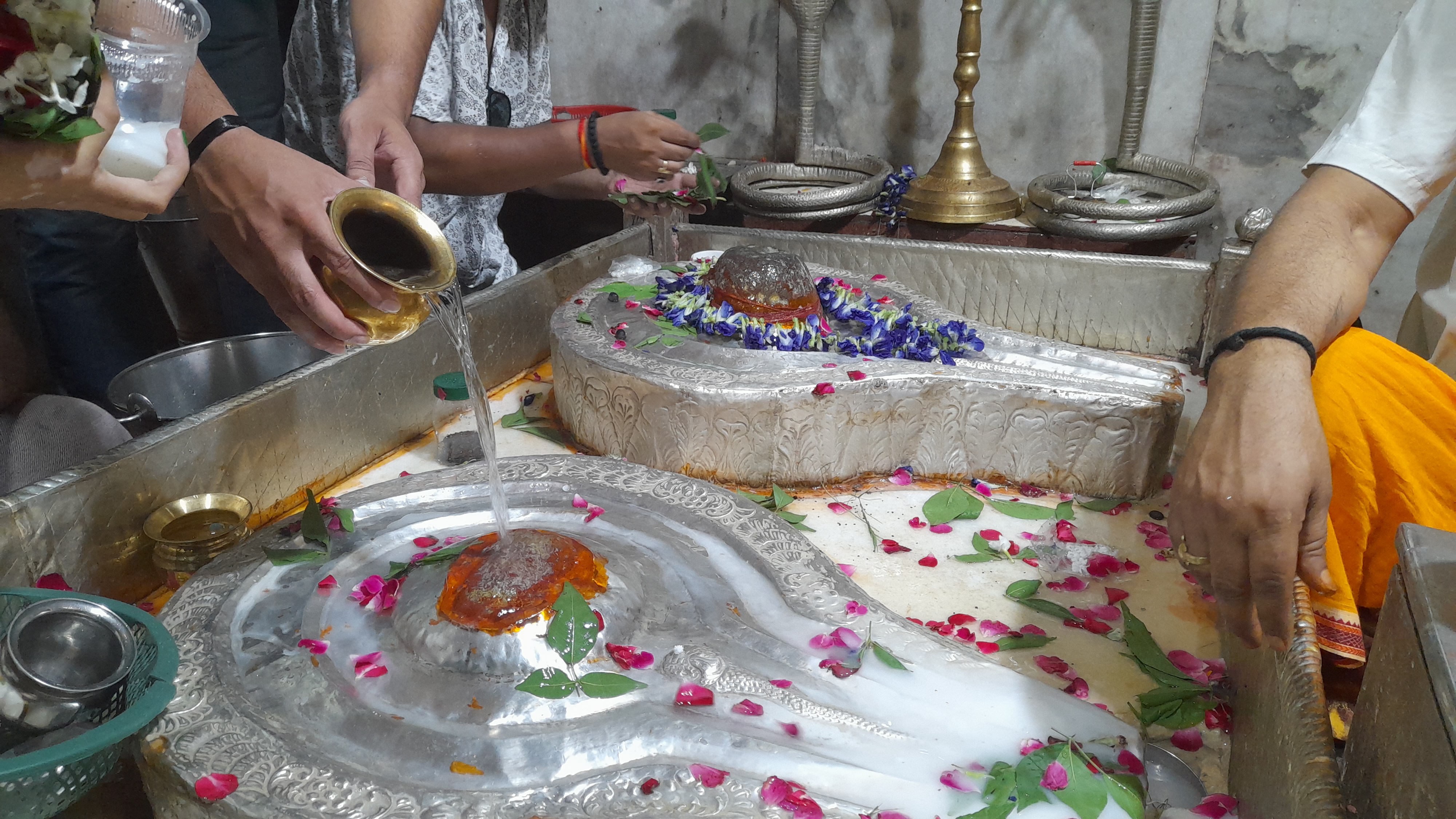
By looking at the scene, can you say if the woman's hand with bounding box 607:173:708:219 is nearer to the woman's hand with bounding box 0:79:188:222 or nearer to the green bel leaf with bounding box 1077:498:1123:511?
the green bel leaf with bounding box 1077:498:1123:511

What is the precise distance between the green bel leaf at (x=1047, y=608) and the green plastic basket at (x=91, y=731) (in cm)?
120

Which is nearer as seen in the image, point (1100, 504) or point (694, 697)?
A: point (694, 697)

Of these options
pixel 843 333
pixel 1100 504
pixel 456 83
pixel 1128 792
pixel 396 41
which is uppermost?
pixel 396 41

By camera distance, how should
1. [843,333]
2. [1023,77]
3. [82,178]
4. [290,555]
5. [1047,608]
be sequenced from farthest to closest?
[1023,77]
[843,333]
[1047,608]
[290,555]
[82,178]

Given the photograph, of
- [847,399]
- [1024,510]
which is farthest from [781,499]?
[1024,510]

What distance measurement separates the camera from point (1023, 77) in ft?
10.6

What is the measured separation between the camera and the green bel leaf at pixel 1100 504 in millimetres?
1796

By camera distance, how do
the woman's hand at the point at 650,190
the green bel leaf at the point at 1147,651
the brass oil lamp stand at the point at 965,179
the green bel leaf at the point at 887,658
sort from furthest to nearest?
the brass oil lamp stand at the point at 965,179, the woman's hand at the point at 650,190, the green bel leaf at the point at 1147,651, the green bel leaf at the point at 887,658

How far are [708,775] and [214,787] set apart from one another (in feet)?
1.69

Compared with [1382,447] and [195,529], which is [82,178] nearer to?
[195,529]

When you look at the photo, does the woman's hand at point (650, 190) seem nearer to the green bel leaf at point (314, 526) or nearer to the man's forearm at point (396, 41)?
the man's forearm at point (396, 41)

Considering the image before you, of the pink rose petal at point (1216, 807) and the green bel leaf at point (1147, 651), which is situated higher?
the pink rose petal at point (1216, 807)

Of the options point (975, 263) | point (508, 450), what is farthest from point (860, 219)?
point (508, 450)

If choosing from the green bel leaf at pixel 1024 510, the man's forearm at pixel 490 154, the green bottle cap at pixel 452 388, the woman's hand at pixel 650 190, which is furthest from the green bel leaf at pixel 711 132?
the green bel leaf at pixel 1024 510
